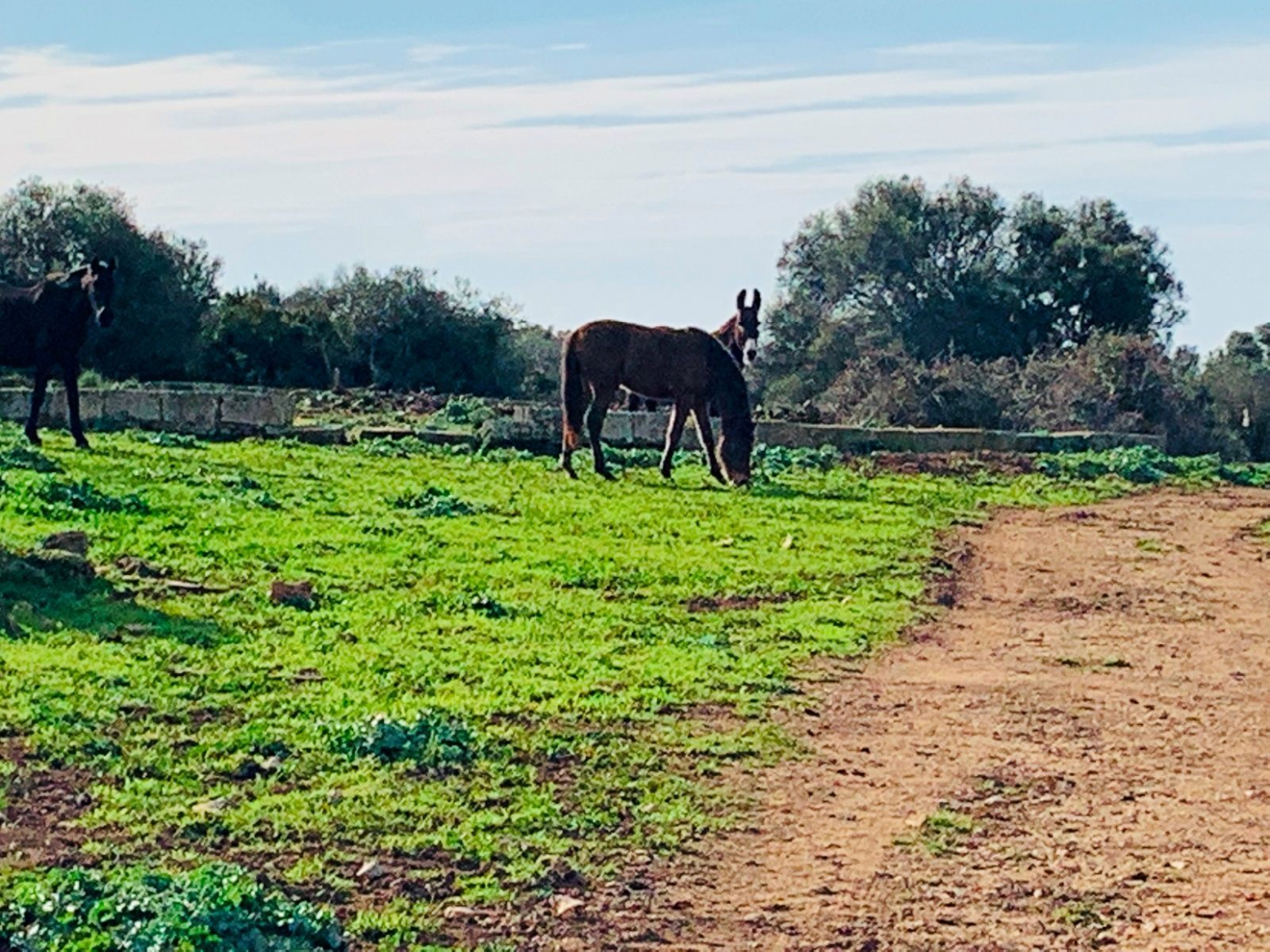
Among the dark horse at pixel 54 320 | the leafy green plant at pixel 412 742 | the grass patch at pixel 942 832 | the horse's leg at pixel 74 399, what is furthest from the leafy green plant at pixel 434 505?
the grass patch at pixel 942 832

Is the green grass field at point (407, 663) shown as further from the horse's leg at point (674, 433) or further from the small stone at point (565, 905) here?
the horse's leg at point (674, 433)

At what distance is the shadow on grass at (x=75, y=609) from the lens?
10.1 m

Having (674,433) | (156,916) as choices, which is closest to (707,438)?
(674,433)

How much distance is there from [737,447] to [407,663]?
11.1 m

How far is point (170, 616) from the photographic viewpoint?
10688 millimetres

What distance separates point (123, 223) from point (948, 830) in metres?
30.9

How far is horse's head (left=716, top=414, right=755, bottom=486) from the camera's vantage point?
20.7 m

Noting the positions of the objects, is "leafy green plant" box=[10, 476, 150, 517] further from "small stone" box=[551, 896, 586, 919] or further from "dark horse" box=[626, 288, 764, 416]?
"dark horse" box=[626, 288, 764, 416]

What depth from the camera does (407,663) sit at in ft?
32.8

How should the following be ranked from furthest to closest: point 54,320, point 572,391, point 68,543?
point 572,391 < point 54,320 < point 68,543

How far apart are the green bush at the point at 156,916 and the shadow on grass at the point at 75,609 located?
3.92 m

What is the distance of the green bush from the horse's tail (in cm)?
1522

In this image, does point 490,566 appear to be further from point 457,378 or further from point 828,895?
point 457,378

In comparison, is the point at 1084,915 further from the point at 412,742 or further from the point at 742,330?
the point at 742,330
